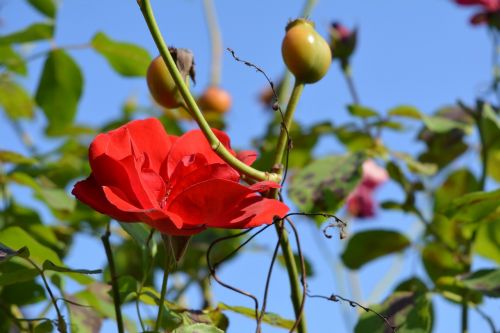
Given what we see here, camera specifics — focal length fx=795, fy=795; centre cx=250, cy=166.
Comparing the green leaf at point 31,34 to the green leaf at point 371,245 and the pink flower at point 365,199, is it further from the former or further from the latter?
the pink flower at point 365,199

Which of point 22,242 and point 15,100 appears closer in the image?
point 22,242

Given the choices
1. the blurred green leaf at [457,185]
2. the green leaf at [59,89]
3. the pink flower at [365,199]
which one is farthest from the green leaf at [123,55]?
the pink flower at [365,199]

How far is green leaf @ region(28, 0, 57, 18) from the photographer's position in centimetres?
128

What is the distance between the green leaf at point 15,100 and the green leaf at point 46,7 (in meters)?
0.28

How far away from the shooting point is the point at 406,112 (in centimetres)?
118

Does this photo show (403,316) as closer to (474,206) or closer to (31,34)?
(474,206)

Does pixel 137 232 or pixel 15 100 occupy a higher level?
pixel 15 100

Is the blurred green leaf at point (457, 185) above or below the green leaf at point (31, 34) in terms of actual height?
below

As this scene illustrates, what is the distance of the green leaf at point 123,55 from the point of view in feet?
4.04

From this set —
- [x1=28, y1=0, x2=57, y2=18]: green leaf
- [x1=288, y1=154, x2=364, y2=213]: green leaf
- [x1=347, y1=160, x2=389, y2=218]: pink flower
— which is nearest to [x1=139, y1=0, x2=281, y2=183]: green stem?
[x1=288, y1=154, x2=364, y2=213]: green leaf

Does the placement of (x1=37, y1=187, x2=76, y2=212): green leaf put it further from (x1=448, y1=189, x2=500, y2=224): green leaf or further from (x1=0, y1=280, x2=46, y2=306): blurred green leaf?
(x1=448, y1=189, x2=500, y2=224): green leaf

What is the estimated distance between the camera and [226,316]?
28.9 inches

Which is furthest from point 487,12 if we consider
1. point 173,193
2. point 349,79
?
point 173,193

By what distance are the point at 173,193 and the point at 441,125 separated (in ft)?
2.18
